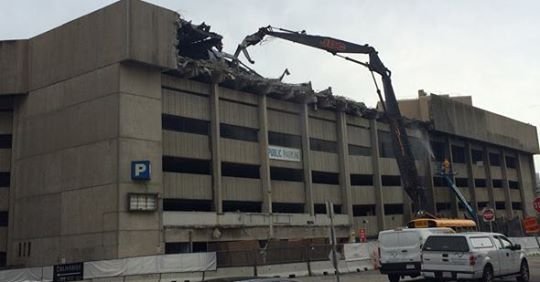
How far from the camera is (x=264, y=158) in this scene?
44.6 m

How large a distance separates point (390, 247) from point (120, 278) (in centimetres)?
1324

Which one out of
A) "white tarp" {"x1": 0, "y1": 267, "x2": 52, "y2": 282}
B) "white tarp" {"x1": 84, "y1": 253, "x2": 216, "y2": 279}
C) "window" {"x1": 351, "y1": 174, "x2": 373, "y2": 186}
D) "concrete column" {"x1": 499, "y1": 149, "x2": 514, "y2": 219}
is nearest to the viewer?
"white tarp" {"x1": 84, "y1": 253, "x2": 216, "y2": 279}

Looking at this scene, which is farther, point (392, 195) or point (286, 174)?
point (392, 195)

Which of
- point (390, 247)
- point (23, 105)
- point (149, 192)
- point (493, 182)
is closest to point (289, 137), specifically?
point (149, 192)

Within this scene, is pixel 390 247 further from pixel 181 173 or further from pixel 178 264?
pixel 181 173

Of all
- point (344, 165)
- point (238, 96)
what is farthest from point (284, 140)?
point (344, 165)

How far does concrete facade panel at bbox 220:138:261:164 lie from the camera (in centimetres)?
4228

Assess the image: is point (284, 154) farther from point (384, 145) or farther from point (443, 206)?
point (443, 206)

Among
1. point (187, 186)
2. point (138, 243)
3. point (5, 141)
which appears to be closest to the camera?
point (138, 243)

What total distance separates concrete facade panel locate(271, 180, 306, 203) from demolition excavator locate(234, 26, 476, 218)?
8.17 m

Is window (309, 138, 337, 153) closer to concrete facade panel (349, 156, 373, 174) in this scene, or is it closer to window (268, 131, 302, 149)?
window (268, 131, 302, 149)

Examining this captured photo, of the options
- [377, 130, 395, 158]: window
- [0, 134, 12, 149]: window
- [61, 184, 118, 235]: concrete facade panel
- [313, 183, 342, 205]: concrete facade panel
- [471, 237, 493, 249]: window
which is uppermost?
[377, 130, 395, 158]: window

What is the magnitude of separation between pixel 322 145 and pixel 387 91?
8269 millimetres

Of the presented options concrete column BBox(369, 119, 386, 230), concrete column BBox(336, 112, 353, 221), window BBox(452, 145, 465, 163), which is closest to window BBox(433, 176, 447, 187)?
window BBox(452, 145, 465, 163)
